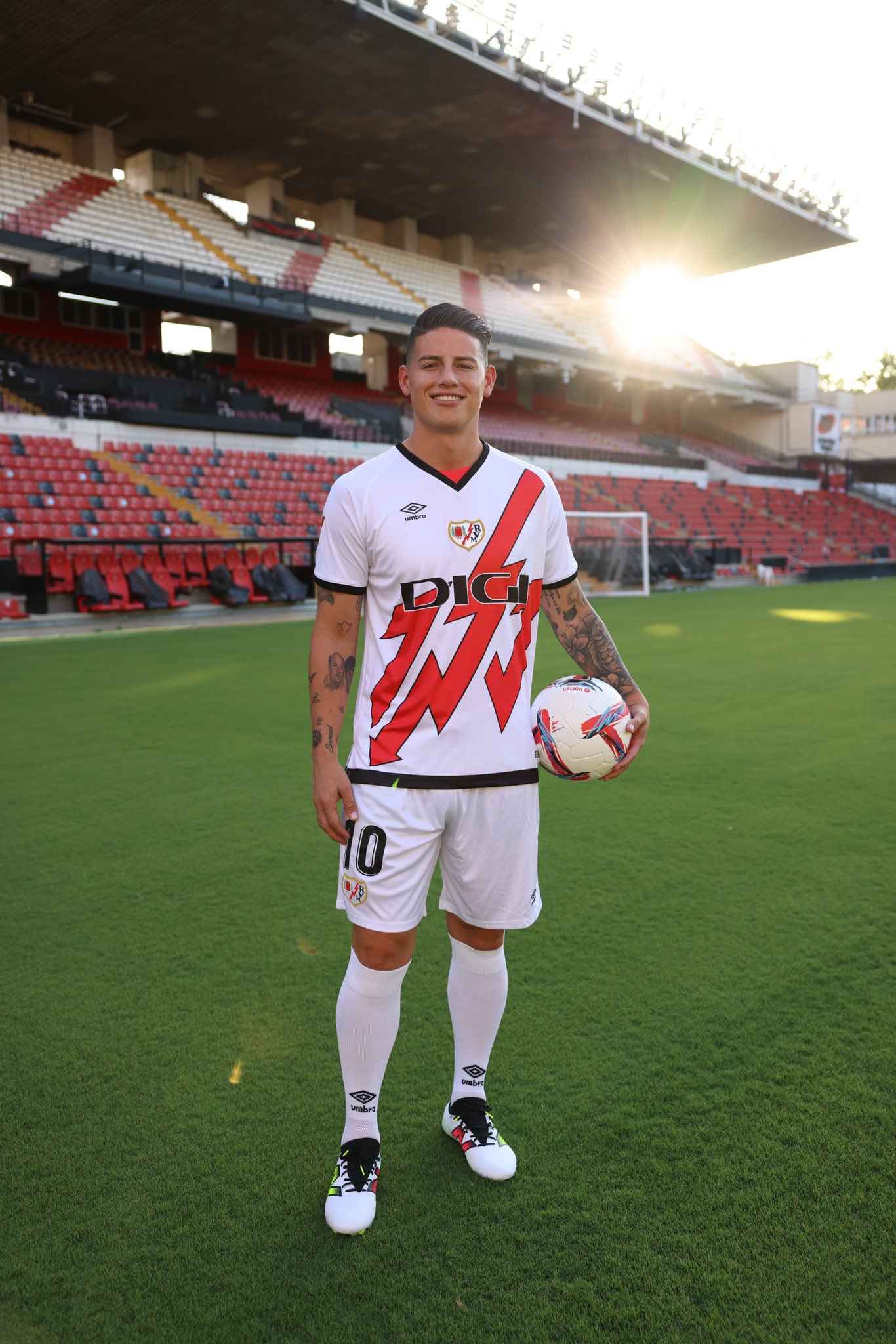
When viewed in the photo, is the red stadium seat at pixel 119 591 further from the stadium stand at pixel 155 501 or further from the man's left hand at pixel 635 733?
the man's left hand at pixel 635 733

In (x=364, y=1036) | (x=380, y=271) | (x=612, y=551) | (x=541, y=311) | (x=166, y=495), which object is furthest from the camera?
(x=541, y=311)

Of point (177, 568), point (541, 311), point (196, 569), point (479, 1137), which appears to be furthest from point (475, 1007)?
point (541, 311)

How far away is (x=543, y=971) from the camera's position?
3219mm

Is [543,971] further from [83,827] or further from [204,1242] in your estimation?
[83,827]

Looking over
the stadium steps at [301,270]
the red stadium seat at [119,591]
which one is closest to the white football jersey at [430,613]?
the red stadium seat at [119,591]

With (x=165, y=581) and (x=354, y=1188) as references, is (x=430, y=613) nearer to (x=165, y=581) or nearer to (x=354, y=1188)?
(x=354, y=1188)

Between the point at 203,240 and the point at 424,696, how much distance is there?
1115 inches

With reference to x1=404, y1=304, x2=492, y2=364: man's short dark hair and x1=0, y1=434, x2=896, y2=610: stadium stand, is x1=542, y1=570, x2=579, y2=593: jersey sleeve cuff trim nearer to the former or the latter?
x1=404, y1=304, x2=492, y2=364: man's short dark hair

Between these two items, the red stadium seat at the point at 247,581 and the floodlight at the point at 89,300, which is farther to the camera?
the floodlight at the point at 89,300

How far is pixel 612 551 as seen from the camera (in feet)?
79.4

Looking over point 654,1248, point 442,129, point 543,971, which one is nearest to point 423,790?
point 654,1248

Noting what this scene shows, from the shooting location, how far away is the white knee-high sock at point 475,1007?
2.36 m

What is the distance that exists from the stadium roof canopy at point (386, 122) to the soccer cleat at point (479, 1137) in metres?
24.3

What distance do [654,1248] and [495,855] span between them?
32.8 inches
